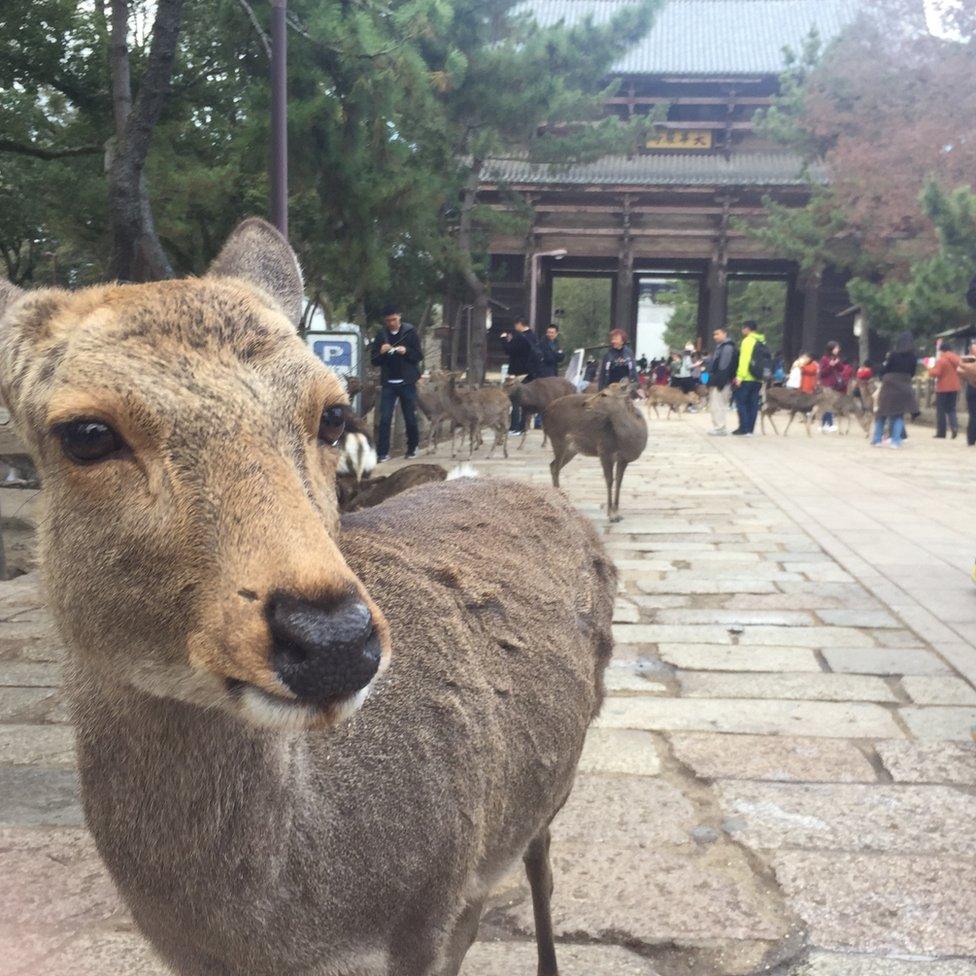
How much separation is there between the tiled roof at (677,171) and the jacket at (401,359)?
17.7m

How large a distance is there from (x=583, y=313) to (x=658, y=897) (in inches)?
2201

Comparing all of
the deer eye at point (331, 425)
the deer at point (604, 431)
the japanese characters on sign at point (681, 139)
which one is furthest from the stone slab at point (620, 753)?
the japanese characters on sign at point (681, 139)

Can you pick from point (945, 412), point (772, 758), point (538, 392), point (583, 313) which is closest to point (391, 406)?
point (538, 392)

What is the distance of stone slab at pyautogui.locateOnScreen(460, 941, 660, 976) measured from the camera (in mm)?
2473

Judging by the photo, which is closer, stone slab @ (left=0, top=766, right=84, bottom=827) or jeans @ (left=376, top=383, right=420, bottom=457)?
stone slab @ (left=0, top=766, right=84, bottom=827)

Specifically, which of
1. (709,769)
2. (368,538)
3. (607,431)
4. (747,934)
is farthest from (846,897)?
(607,431)

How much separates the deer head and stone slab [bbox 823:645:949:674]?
12.5ft

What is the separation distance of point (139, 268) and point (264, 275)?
16.7 ft

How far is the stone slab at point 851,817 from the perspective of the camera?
306cm

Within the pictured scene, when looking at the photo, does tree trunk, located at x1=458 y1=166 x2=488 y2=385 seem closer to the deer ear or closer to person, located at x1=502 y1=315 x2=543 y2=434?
person, located at x1=502 y1=315 x2=543 y2=434


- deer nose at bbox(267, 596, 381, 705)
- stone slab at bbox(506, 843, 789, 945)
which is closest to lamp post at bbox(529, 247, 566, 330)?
stone slab at bbox(506, 843, 789, 945)

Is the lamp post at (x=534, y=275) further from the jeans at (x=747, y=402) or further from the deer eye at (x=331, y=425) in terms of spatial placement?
the deer eye at (x=331, y=425)

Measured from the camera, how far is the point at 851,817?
3227 mm

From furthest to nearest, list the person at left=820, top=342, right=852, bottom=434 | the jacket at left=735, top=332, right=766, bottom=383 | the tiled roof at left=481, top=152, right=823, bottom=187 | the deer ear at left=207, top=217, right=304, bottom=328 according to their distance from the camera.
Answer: the tiled roof at left=481, top=152, right=823, bottom=187, the person at left=820, top=342, right=852, bottom=434, the jacket at left=735, top=332, right=766, bottom=383, the deer ear at left=207, top=217, right=304, bottom=328
